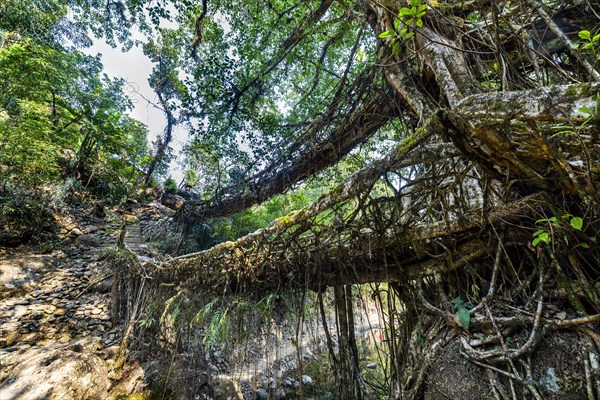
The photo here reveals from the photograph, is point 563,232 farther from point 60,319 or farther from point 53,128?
point 53,128

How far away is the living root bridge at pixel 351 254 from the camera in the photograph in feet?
5.57

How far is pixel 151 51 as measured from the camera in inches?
357

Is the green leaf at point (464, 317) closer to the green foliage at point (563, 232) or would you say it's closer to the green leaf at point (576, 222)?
the green foliage at point (563, 232)

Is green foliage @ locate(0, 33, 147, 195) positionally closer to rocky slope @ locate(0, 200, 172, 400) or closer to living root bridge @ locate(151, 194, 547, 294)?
rocky slope @ locate(0, 200, 172, 400)

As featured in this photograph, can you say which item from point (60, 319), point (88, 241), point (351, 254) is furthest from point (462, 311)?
point (88, 241)

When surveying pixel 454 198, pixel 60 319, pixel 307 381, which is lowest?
pixel 307 381

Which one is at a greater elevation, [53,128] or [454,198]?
[53,128]

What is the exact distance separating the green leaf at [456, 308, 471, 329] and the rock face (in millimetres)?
4148

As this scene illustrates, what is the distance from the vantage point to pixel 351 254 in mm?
2352

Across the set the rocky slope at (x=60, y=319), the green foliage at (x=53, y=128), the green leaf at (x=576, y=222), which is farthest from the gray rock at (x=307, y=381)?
the green foliage at (x=53, y=128)

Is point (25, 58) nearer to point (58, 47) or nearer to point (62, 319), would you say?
point (58, 47)

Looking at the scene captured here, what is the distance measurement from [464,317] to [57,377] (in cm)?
434

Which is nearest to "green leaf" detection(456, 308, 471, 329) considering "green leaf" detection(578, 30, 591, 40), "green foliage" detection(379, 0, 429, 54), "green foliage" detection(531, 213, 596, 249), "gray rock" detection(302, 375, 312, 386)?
"green foliage" detection(531, 213, 596, 249)

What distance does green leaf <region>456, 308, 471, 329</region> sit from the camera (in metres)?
1.56
